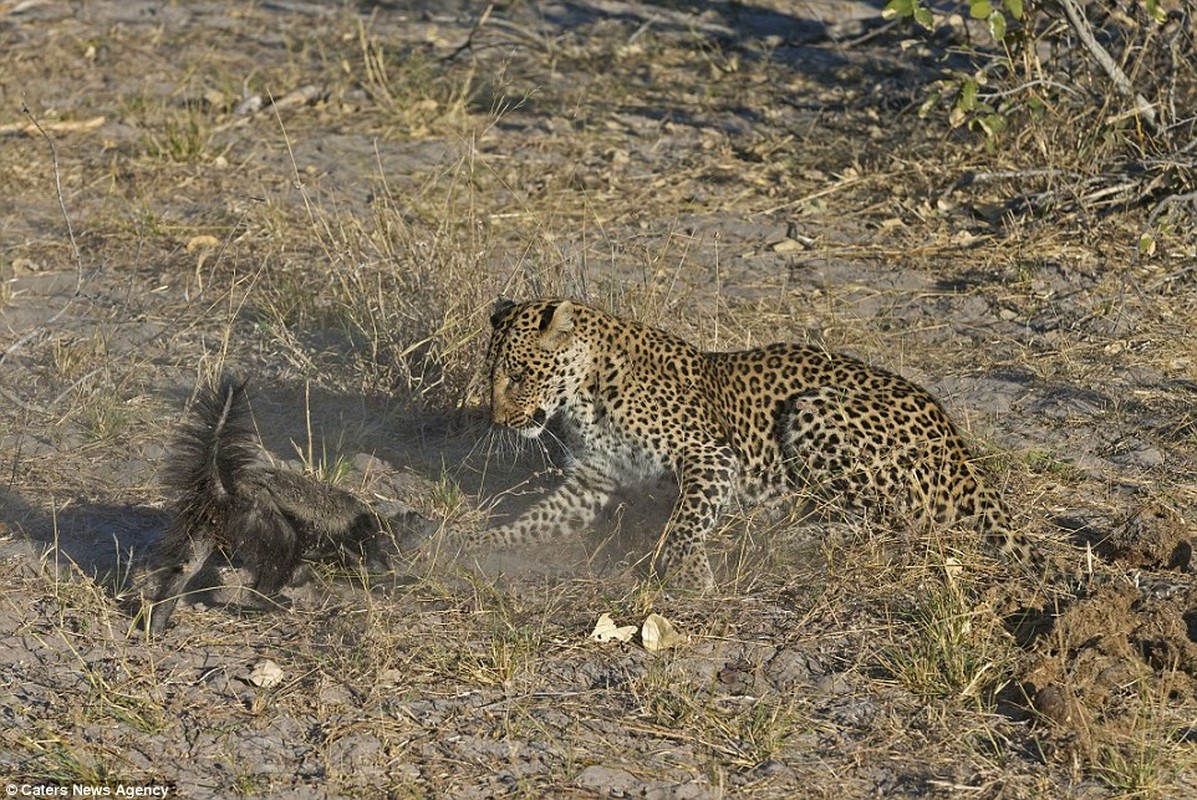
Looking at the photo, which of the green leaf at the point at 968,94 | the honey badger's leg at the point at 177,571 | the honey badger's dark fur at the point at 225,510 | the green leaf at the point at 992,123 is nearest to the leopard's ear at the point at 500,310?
the honey badger's dark fur at the point at 225,510

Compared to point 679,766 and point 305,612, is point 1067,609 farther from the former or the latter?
point 305,612

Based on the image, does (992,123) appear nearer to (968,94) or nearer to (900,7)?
(968,94)

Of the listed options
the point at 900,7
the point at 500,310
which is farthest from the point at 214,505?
the point at 900,7

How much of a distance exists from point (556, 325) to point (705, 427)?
742mm

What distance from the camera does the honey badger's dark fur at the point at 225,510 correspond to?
5727 mm

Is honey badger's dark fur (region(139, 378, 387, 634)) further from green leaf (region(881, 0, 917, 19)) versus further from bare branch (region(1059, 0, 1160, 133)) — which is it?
bare branch (region(1059, 0, 1160, 133))

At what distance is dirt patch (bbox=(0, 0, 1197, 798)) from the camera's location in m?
5.24

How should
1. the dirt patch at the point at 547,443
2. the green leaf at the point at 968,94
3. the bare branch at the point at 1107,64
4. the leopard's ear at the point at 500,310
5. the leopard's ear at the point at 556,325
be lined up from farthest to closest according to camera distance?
the bare branch at the point at 1107,64 < the green leaf at the point at 968,94 < the leopard's ear at the point at 500,310 < the leopard's ear at the point at 556,325 < the dirt patch at the point at 547,443

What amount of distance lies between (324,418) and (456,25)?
6.50 meters

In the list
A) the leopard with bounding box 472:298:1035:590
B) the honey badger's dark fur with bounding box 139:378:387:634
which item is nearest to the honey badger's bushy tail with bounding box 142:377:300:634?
the honey badger's dark fur with bounding box 139:378:387:634

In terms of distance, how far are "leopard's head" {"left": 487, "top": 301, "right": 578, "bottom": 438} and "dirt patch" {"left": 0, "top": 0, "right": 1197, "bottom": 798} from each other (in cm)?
49

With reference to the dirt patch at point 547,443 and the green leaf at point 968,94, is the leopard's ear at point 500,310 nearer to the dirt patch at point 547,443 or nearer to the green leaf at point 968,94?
the dirt patch at point 547,443

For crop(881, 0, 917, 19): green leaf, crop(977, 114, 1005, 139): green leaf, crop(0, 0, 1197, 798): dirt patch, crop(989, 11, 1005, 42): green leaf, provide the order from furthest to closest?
crop(977, 114, 1005, 139): green leaf
crop(989, 11, 1005, 42): green leaf
crop(881, 0, 917, 19): green leaf
crop(0, 0, 1197, 798): dirt patch

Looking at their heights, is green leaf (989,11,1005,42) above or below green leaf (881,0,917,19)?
below
